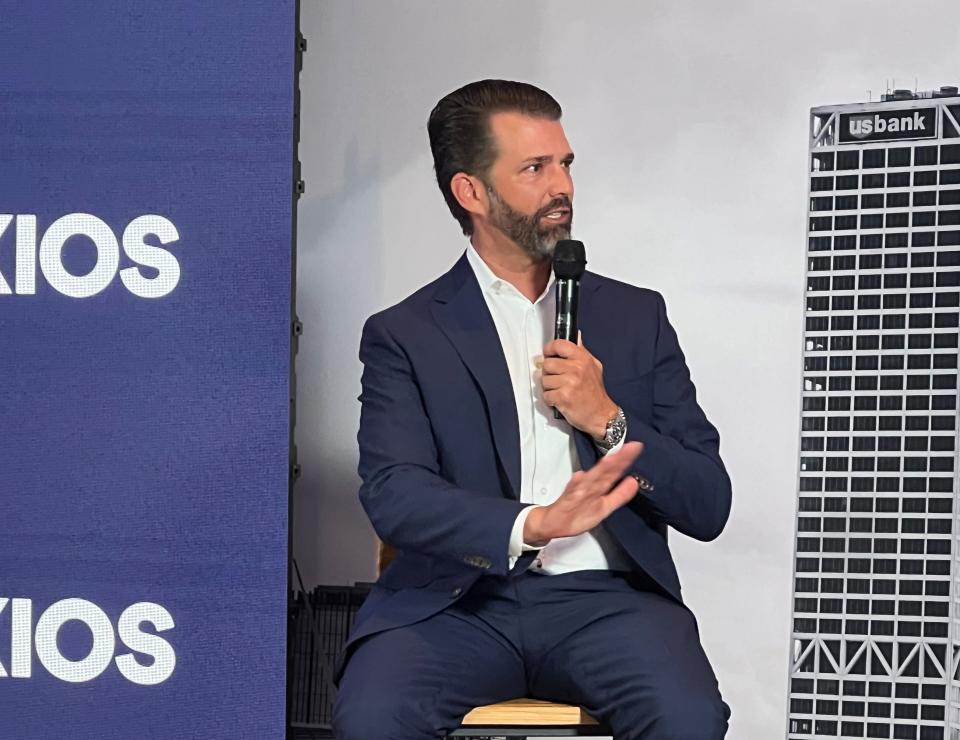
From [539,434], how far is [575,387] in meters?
0.28

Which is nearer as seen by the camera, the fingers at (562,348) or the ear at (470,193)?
the fingers at (562,348)

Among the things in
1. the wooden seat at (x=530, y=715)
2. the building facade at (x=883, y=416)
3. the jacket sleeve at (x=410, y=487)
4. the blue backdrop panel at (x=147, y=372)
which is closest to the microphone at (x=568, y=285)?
the jacket sleeve at (x=410, y=487)

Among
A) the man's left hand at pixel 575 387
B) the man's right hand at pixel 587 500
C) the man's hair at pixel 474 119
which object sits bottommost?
the man's right hand at pixel 587 500

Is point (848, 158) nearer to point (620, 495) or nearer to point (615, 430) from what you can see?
point (615, 430)

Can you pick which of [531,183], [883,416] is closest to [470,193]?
[531,183]

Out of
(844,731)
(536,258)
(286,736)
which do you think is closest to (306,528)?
(286,736)

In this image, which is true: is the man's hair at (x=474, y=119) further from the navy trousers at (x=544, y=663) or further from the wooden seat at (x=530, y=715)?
the wooden seat at (x=530, y=715)

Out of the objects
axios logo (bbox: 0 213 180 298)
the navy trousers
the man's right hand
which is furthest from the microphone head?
axios logo (bbox: 0 213 180 298)

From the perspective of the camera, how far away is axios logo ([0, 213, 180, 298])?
9.03 feet

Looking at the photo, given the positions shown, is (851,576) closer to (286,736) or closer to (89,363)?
(286,736)

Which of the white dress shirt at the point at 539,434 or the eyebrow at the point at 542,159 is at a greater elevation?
the eyebrow at the point at 542,159

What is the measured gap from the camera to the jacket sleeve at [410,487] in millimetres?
2141

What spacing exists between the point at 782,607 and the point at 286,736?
1.26 meters

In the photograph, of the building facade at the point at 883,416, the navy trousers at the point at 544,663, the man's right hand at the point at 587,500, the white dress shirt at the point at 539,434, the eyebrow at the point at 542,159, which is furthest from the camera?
the building facade at the point at 883,416
